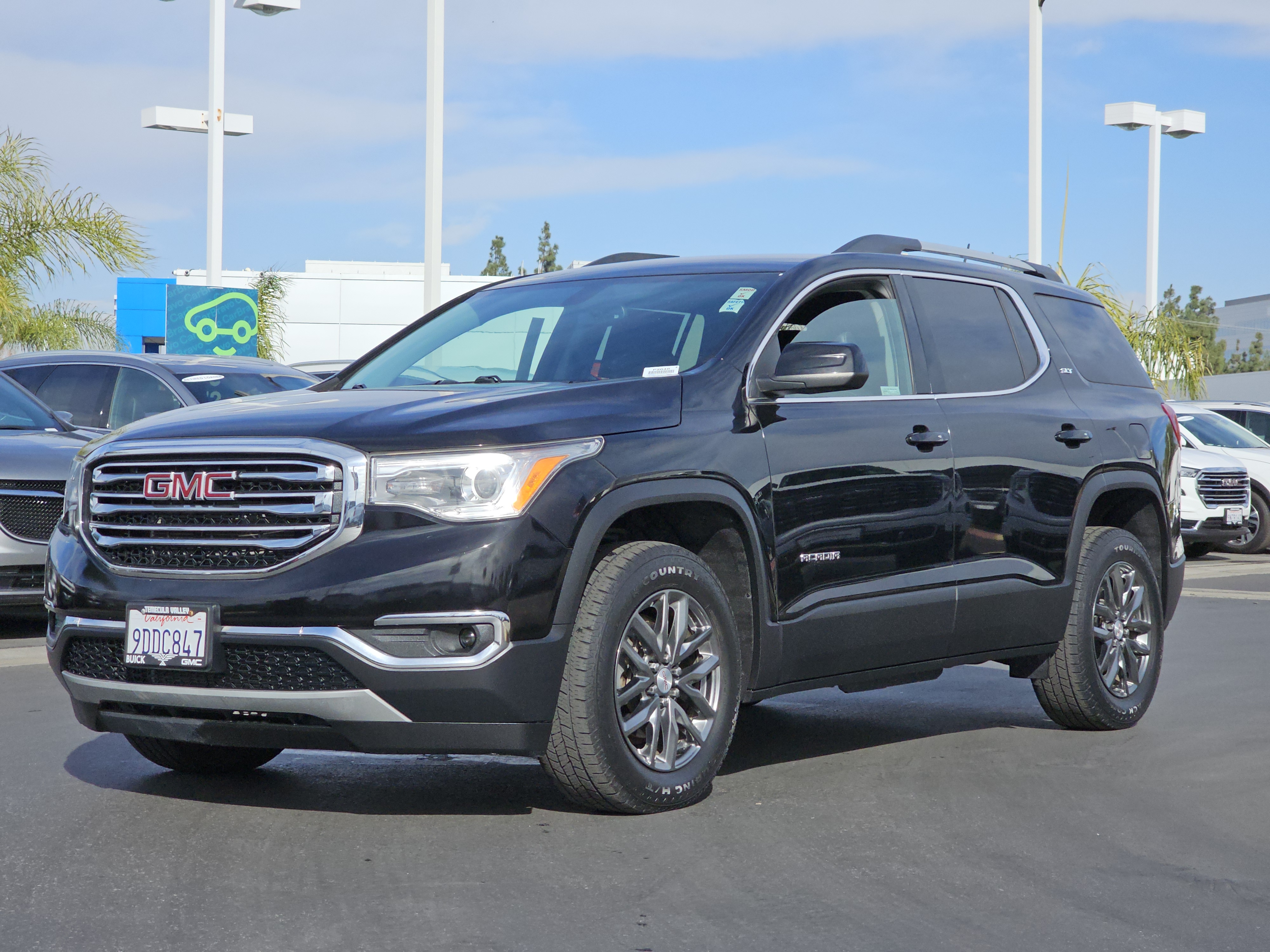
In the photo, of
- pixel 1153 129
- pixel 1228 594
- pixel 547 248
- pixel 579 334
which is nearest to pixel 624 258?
pixel 579 334

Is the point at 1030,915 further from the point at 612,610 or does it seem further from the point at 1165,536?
the point at 1165,536

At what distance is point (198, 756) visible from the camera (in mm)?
6004

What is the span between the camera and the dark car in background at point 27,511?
31.9 ft

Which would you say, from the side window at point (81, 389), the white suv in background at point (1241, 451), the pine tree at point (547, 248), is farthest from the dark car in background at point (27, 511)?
the pine tree at point (547, 248)

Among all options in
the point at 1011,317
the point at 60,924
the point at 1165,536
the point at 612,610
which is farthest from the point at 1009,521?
the point at 60,924

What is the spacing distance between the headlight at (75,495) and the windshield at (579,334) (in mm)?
1197

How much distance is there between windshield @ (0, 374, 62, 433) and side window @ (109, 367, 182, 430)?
1188 mm

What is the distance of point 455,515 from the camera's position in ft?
15.8

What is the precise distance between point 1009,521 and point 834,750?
114cm

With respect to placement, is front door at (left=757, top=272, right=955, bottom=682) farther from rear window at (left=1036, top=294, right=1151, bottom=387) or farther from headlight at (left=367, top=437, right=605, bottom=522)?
rear window at (left=1036, top=294, right=1151, bottom=387)

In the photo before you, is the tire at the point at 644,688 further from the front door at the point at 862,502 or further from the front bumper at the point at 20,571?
the front bumper at the point at 20,571

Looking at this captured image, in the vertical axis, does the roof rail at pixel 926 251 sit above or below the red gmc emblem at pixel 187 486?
above

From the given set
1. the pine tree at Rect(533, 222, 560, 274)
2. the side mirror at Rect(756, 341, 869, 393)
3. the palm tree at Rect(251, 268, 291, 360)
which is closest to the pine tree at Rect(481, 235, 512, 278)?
the pine tree at Rect(533, 222, 560, 274)

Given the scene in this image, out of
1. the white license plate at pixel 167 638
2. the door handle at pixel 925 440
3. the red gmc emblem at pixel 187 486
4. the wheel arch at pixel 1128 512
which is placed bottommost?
the white license plate at pixel 167 638
